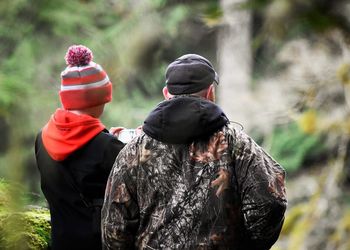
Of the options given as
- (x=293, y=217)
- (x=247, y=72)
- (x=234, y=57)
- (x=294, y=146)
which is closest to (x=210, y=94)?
(x=293, y=217)

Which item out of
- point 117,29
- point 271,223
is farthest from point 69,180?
A: point 117,29

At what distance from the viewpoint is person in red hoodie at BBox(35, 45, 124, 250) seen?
126 inches

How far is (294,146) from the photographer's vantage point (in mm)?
17719

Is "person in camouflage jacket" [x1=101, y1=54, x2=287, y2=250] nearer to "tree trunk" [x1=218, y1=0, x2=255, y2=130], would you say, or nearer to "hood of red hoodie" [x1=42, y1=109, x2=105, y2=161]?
"hood of red hoodie" [x1=42, y1=109, x2=105, y2=161]

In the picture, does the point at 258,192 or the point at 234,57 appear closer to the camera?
the point at 258,192

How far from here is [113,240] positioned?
2924mm

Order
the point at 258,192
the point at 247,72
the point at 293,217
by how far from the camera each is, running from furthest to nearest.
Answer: the point at 247,72 < the point at 293,217 < the point at 258,192

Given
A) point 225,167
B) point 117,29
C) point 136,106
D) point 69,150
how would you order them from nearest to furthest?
point 225,167 → point 69,150 → point 117,29 → point 136,106

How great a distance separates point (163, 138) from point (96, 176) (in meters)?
0.45

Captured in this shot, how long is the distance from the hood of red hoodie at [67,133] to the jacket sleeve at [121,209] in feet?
1.14

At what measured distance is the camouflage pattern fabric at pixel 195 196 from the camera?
111 inches

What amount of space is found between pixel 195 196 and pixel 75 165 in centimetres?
63

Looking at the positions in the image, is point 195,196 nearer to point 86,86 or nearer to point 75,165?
point 75,165

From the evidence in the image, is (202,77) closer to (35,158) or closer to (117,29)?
(35,158)
